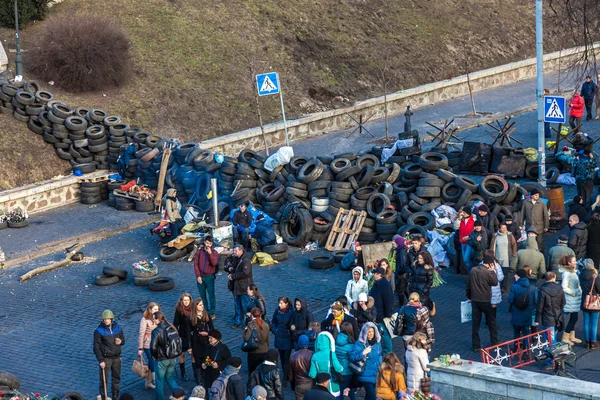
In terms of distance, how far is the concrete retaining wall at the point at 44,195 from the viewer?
25.8 meters

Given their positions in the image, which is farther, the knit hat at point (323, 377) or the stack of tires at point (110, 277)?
the stack of tires at point (110, 277)

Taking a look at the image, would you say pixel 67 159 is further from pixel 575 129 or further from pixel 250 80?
pixel 575 129

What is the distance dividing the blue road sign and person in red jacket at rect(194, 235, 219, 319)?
776cm

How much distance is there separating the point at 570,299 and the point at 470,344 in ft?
5.50

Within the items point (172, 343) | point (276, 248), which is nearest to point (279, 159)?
point (276, 248)

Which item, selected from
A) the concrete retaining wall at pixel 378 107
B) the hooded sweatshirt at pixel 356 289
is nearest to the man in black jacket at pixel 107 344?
the hooded sweatshirt at pixel 356 289

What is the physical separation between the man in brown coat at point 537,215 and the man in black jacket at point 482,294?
4.33 meters

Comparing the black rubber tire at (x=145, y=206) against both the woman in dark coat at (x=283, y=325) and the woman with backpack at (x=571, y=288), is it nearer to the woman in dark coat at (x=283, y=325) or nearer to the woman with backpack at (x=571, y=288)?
the woman in dark coat at (x=283, y=325)

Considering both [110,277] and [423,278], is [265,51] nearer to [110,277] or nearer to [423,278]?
[110,277]

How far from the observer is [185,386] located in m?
15.1

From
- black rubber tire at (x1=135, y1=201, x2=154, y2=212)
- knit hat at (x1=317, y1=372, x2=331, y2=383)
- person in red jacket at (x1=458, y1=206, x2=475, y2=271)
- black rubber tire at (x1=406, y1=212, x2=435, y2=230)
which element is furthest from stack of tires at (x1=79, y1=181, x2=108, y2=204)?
knit hat at (x1=317, y1=372, x2=331, y2=383)

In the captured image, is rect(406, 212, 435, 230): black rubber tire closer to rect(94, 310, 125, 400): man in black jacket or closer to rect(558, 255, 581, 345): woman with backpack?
rect(558, 255, 581, 345): woman with backpack

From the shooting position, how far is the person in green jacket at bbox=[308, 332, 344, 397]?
1291 centimetres

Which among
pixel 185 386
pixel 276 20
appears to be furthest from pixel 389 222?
pixel 276 20
